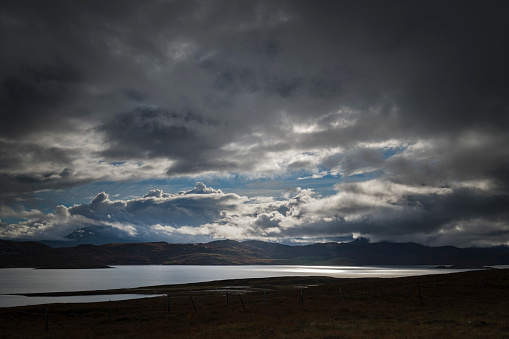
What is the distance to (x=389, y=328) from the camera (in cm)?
3241

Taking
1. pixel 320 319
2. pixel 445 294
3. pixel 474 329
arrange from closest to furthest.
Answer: pixel 474 329, pixel 320 319, pixel 445 294

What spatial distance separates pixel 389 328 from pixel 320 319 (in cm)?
959

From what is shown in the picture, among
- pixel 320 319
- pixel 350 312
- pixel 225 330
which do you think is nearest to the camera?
pixel 225 330

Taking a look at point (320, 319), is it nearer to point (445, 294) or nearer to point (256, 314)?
point (256, 314)

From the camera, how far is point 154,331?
36.8 metres

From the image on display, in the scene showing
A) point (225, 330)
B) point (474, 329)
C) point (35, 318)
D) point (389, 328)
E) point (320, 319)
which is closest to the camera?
point (474, 329)

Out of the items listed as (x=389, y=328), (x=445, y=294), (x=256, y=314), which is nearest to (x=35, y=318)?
(x=256, y=314)

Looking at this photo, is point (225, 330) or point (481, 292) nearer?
point (225, 330)

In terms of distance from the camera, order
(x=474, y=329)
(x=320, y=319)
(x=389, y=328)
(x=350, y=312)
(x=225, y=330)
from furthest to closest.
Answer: (x=350, y=312) < (x=320, y=319) < (x=225, y=330) < (x=389, y=328) < (x=474, y=329)

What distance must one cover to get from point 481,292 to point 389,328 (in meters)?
41.6

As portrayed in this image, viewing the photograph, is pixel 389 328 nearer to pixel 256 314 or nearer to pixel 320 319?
pixel 320 319

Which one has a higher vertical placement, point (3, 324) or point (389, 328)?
point (389, 328)

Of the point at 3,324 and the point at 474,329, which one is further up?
the point at 474,329

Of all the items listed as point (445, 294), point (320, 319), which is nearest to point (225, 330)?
point (320, 319)
